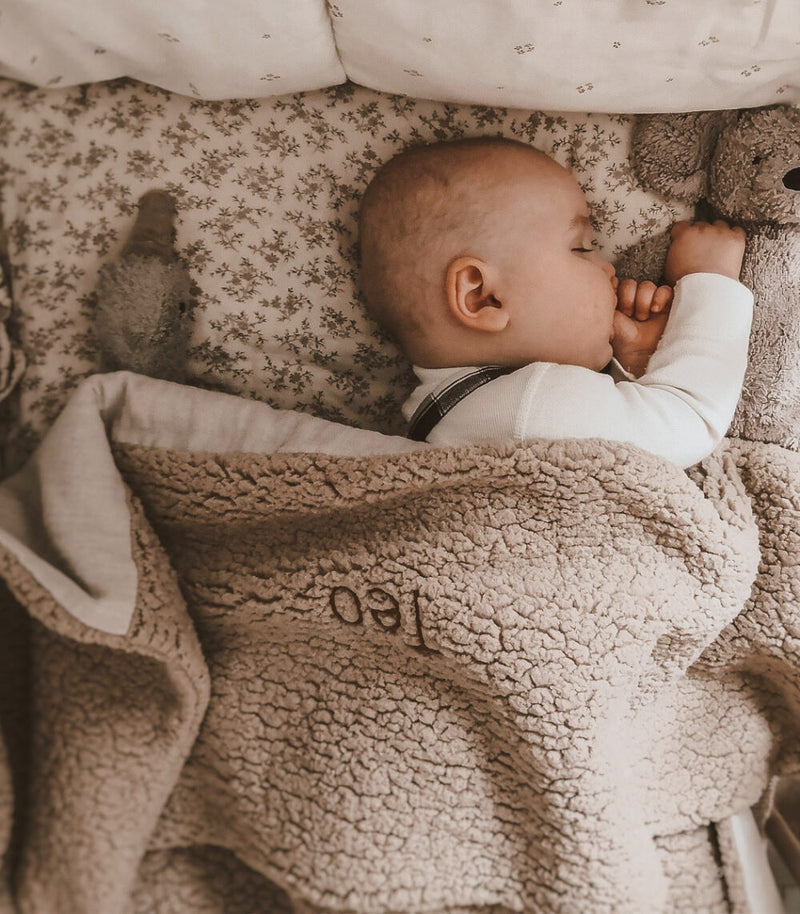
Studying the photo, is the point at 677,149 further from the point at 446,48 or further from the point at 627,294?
the point at 446,48

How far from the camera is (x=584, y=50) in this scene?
73cm

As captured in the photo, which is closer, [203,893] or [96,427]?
[96,427]

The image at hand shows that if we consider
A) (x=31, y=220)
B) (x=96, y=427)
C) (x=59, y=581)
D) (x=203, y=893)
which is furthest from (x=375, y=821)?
(x=31, y=220)

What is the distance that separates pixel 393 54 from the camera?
2.55 ft

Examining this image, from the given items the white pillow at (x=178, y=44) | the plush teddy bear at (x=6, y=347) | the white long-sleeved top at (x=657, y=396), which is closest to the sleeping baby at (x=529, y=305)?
the white long-sleeved top at (x=657, y=396)

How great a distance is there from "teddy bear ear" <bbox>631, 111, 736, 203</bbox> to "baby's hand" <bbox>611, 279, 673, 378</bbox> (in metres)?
0.11

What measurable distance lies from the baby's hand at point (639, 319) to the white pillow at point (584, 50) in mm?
201

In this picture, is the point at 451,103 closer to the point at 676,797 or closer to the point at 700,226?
the point at 700,226

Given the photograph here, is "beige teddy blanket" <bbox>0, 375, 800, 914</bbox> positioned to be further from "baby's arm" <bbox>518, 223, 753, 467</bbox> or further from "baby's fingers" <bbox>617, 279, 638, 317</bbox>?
"baby's fingers" <bbox>617, 279, 638, 317</bbox>

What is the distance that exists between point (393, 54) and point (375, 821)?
86cm

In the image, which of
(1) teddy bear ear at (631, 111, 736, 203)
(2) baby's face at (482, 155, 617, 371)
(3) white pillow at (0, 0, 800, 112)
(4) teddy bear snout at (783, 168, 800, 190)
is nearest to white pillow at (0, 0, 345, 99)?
(3) white pillow at (0, 0, 800, 112)

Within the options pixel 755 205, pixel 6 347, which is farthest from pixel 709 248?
pixel 6 347

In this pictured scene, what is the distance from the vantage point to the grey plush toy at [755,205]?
0.79m

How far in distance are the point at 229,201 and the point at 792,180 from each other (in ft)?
2.19
